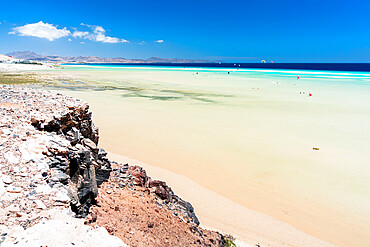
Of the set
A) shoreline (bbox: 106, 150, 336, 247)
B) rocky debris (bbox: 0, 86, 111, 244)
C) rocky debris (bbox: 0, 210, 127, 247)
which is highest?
rocky debris (bbox: 0, 86, 111, 244)

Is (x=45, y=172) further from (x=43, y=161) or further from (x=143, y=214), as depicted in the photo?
(x=143, y=214)

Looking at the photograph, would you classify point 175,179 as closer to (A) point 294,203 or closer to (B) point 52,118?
(A) point 294,203

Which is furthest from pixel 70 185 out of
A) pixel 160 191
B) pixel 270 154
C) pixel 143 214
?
pixel 270 154

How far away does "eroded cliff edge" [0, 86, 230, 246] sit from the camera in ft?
11.8

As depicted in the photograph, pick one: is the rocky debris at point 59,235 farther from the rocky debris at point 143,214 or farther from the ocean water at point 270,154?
the ocean water at point 270,154

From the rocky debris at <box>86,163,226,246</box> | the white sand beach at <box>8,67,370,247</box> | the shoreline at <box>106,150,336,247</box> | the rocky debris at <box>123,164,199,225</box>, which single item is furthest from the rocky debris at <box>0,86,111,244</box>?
the white sand beach at <box>8,67,370,247</box>

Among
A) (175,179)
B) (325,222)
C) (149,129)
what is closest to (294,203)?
(325,222)

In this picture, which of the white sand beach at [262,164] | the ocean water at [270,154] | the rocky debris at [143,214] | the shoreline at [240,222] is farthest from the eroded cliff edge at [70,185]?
the ocean water at [270,154]

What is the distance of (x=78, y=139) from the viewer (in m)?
6.28

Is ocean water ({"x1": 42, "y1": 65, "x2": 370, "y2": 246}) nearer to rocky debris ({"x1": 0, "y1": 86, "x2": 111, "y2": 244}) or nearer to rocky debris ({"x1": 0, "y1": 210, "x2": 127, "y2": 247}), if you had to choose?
rocky debris ({"x1": 0, "y1": 86, "x2": 111, "y2": 244})

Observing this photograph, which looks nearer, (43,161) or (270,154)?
(43,161)

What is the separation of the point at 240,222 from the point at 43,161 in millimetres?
6132

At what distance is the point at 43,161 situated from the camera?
442cm

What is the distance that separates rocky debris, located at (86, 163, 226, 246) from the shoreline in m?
1.26
